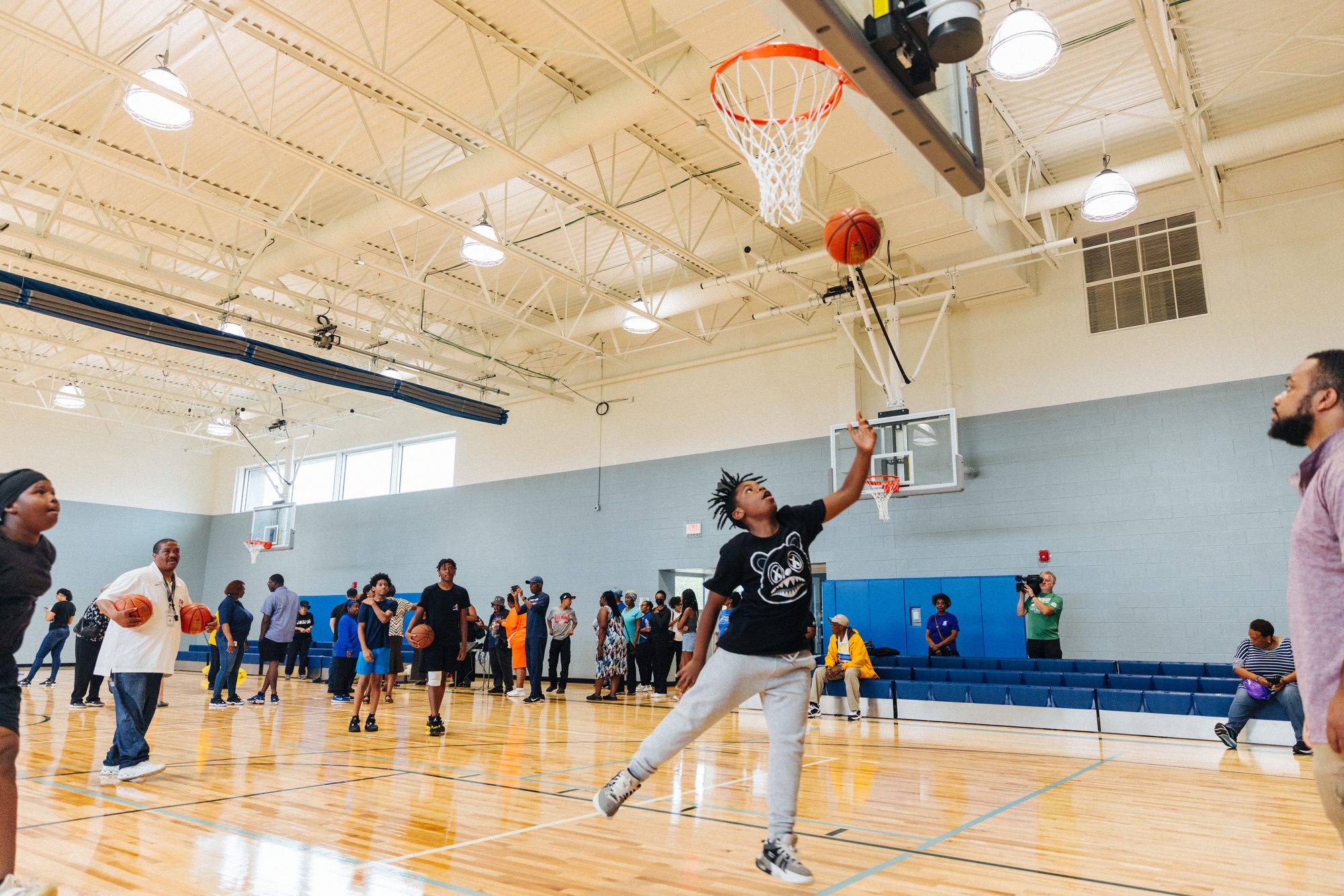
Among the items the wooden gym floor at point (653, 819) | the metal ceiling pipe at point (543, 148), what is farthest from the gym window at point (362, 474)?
the wooden gym floor at point (653, 819)

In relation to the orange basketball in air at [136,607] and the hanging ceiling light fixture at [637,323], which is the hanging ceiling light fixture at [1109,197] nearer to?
the hanging ceiling light fixture at [637,323]

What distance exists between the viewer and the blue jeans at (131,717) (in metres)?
5.06

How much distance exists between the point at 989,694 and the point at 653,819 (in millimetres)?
5988

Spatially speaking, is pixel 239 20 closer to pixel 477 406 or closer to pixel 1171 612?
pixel 477 406

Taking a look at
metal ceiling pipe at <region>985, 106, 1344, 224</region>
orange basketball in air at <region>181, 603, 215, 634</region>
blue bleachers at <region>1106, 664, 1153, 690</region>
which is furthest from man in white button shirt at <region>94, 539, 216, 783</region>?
metal ceiling pipe at <region>985, 106, 1344, 224</region>

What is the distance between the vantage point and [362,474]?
20797 millimetres

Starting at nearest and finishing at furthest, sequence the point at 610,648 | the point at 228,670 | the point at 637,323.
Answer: the point at 228,670 → the point at 610,648 → the point at 637,323

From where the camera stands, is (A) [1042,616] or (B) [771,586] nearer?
(B) [771,586]

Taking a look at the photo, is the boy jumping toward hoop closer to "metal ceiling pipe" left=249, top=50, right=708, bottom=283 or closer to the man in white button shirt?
the man in white button shirt

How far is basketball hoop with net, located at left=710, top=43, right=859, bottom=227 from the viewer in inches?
261

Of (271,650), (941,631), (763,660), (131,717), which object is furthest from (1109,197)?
(271,650)

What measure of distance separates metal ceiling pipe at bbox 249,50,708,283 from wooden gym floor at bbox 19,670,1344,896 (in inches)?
232

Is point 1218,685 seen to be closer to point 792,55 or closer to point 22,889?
point 792,55

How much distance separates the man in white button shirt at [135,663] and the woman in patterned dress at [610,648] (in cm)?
706
